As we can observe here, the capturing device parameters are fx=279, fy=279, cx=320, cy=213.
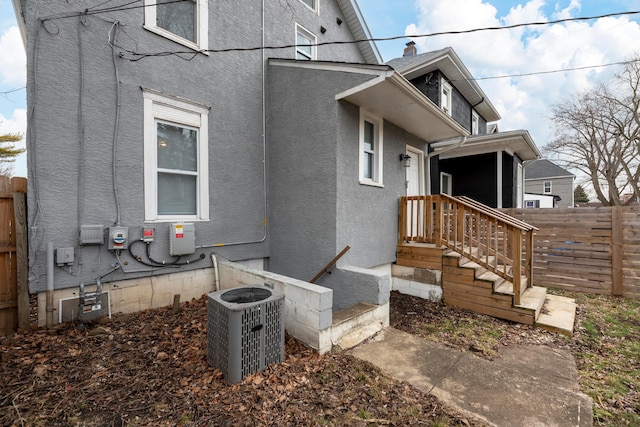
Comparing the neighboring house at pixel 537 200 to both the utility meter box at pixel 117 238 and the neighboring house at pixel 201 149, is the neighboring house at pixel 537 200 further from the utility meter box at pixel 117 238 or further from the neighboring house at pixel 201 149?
the utility meter box at pixel 117 238

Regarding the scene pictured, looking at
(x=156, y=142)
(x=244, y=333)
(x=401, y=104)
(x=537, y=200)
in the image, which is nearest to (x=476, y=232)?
(x=401, y=104)

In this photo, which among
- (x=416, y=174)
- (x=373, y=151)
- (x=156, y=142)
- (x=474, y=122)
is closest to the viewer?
(x=156, y=142)

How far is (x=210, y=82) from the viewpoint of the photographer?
177 inches

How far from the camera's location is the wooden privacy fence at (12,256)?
309 centimetres

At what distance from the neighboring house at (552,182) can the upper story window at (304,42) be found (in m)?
24.7

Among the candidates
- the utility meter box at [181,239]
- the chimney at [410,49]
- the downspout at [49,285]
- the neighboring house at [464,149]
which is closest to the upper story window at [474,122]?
the neighboring house at [464,149]

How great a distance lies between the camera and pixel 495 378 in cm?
263

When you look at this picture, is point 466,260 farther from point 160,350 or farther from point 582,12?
point 160,350

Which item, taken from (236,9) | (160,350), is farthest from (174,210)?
(236,9)

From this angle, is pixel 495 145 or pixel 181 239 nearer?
pixel 181 239

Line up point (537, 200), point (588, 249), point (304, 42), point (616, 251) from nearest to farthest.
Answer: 1. point (616, 251)
2. point (588, 249)
3. point (304, 42)
4. point (537, 200)

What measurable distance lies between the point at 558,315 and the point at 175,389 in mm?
5160

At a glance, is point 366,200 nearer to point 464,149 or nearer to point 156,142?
point 156,142

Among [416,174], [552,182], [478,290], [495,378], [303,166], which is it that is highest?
[552,182]
